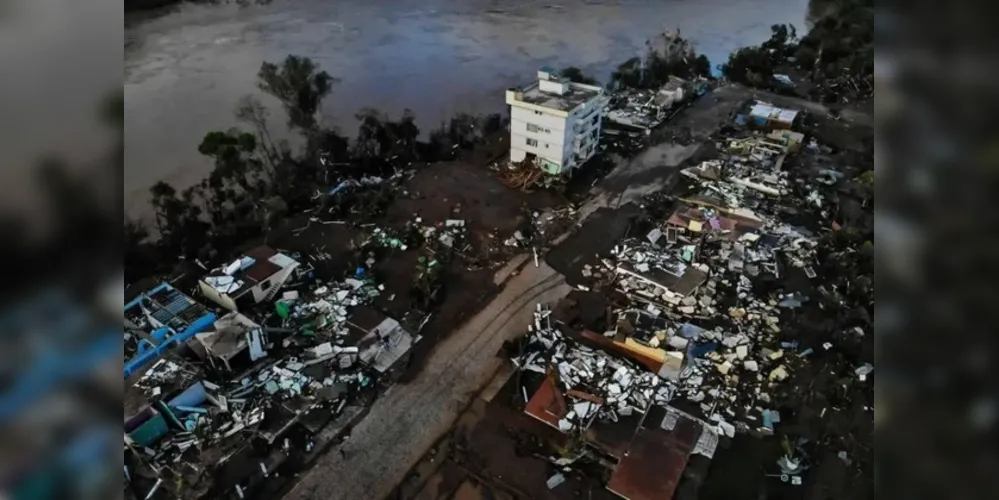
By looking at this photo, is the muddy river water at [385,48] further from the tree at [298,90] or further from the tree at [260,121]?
the tree at [298,90]

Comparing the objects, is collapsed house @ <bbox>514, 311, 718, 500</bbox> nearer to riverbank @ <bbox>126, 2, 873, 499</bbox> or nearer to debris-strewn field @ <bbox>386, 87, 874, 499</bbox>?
debris-strewn field @ <bbox>386, 87, 874, 499</bbox>

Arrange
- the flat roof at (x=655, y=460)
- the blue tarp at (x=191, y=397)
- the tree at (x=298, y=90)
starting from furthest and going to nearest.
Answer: the tree at (x=298, y=90)
the blue tarp at (x=191, y=397)
the flat roof at (x=655, y=460)

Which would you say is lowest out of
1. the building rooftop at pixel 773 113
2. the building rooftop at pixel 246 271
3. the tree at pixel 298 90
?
the building rooftop at pixel 246 271

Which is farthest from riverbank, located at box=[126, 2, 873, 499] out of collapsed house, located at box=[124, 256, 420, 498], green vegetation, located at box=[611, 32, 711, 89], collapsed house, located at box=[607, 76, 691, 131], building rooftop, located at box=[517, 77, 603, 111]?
green vegetation, located at box=[611, 32, 711, 89]

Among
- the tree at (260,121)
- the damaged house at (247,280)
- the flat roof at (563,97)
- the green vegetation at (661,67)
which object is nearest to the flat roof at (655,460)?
the damaged house at (247,280)

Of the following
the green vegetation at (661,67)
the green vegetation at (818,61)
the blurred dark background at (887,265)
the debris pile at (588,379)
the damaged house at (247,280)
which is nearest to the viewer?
the blurred dark background at (887,265)

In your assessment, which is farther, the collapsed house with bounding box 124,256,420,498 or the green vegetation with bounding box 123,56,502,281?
the green vegetation with bounding box 123,56,502,281

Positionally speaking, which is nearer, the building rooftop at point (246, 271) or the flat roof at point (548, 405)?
the flat roof at point (548, 405)

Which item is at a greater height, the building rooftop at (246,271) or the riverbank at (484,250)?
the building rooftop at (246,271)

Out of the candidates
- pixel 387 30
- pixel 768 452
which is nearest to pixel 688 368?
pixel 768 452
